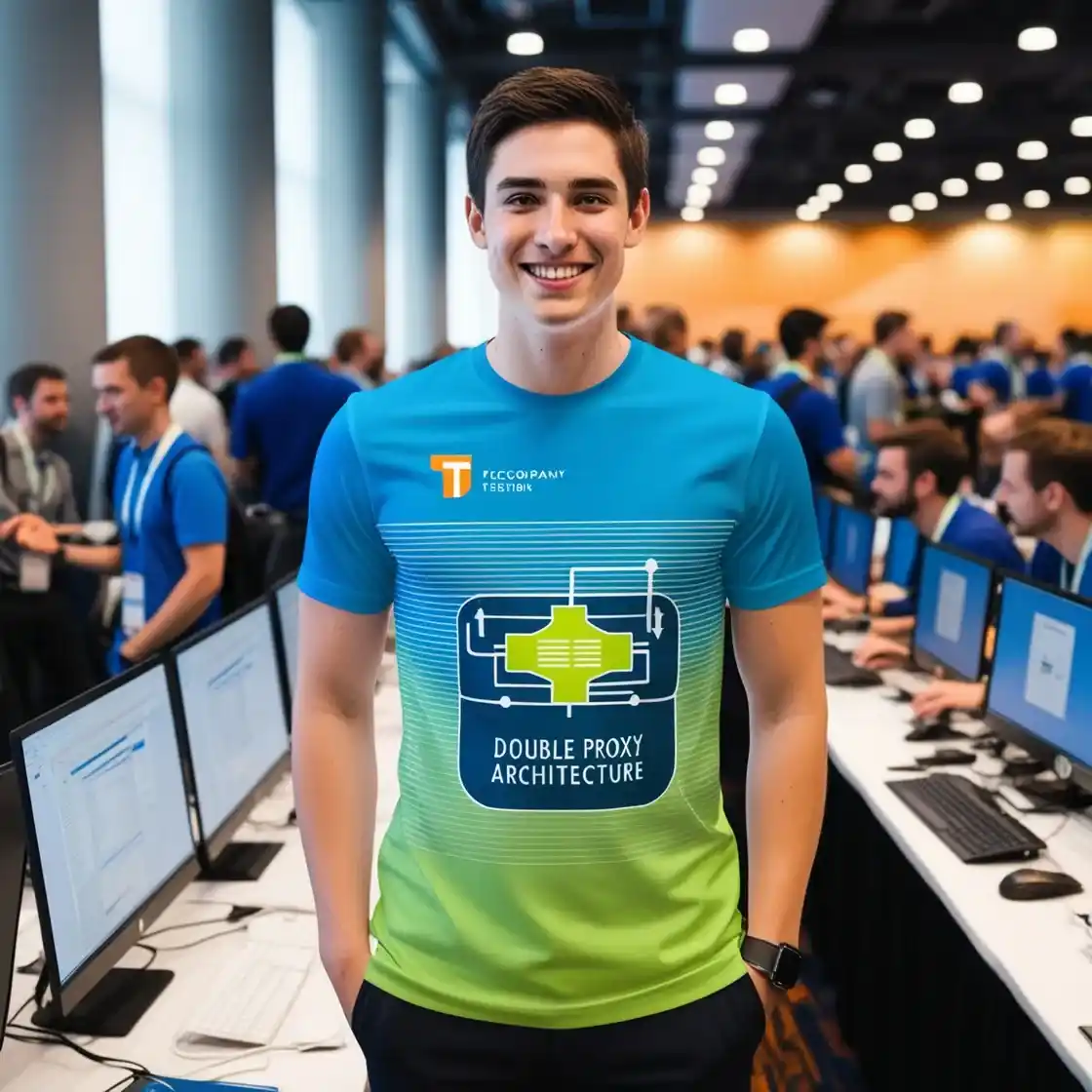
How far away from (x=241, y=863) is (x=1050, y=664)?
1.60 meters

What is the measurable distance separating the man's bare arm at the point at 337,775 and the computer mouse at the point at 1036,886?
4.03ft

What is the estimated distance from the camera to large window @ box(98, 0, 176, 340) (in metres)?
6.05

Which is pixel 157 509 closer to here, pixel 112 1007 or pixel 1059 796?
pixel 112 1007

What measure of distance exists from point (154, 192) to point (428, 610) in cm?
595

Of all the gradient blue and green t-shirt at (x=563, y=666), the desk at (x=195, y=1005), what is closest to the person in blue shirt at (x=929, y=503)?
the desk at (x=195, y=1005)

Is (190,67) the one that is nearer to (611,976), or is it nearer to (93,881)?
(93,881)

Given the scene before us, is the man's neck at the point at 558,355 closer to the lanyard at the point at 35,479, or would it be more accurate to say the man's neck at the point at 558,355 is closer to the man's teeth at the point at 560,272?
the man's teeth at the point at 560,272

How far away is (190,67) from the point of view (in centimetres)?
684

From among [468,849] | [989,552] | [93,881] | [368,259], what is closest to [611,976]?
[468,849]

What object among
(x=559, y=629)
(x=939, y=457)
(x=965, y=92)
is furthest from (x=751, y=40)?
(x=559, y=629)

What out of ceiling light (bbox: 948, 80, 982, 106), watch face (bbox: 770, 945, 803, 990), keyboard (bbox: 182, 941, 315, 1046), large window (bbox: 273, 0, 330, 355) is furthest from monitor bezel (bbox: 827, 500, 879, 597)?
ceiling light (bbox: 948, 80, 982, 106)

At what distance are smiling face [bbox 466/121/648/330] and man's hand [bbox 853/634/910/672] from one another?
2794mm

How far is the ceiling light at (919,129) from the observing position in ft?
41.1

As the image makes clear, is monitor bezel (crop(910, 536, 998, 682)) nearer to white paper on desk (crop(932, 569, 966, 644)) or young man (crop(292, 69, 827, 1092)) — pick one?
white paper on desk (crop(932, 569, 966, 644))
